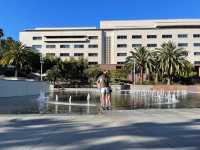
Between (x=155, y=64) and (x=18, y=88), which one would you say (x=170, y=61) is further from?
(x=18, y=88)

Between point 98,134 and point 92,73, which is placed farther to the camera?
point 92,73

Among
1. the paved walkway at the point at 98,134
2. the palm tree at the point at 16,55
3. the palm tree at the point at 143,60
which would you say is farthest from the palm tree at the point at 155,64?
the paved walkway at the point at 98,134

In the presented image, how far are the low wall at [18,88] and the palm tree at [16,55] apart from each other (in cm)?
6191

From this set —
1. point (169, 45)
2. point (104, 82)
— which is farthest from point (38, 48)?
point (104, 82)

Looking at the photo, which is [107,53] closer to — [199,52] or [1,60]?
[199,52]

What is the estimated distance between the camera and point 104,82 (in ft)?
63.6

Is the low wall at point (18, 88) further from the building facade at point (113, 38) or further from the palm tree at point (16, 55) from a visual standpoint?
the building facade at point (113, 38)

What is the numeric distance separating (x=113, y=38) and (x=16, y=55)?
4659 cm

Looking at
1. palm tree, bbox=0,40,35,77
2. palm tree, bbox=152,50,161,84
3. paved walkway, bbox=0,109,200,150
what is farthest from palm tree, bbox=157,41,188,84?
paved walkway, bbox=0,109,200,150

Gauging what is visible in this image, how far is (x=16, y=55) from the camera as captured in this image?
109562mm

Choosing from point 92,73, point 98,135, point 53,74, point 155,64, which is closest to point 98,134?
point 98,135

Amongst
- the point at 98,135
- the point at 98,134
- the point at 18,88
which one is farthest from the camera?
the point at 18,88

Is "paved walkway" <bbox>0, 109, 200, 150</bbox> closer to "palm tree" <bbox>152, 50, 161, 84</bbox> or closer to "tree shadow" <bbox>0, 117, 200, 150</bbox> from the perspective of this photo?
"tree shadow" <bbox>0, 117, 200, 150</bbox>

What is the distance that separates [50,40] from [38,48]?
481 centimetres
